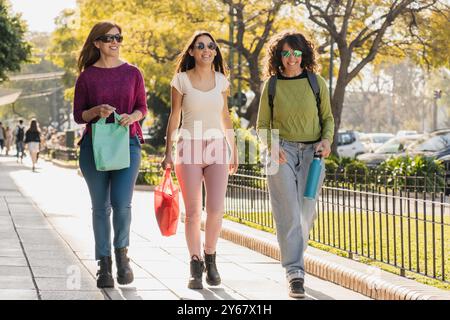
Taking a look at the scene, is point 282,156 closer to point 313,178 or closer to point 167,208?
point 313,178

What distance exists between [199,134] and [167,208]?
73cm

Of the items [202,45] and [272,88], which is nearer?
[272,88]

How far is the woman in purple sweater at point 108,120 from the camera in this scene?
8.55 meters

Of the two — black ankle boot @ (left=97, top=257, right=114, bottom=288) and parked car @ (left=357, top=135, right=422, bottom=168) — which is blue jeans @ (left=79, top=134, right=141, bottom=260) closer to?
black ankle boot @ (left=97, top=257, right=114, bottom=288)

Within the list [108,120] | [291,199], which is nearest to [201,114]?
[108,120]

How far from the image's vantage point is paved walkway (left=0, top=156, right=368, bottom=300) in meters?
8.48

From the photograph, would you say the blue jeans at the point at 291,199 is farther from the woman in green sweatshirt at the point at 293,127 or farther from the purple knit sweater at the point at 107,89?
the purple knit sweater at the point at 107,89

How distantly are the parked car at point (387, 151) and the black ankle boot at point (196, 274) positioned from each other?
23.7 meters

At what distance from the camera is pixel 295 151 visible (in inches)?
336

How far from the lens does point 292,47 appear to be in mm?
8469

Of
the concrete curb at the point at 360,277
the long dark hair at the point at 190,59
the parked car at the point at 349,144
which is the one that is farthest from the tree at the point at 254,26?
the long dark hair at the point at 190,59

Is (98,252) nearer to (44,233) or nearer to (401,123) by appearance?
(44,233)

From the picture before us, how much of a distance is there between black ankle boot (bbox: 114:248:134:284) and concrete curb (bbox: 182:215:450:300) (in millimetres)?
1652

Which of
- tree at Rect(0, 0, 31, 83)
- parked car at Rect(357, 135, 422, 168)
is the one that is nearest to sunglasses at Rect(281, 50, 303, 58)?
parked car at Rect(357, 135, 422, 168)
